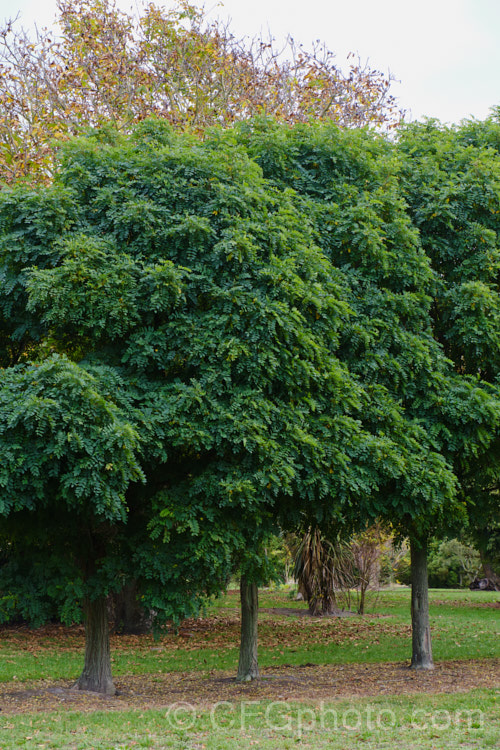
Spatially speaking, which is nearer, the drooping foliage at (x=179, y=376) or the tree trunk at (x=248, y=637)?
the drooping foliage at (x=179, y=376)

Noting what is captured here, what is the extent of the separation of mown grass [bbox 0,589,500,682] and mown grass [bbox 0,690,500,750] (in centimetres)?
475

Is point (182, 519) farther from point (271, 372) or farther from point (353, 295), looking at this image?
point (353, 295)

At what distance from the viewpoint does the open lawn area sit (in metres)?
7.61

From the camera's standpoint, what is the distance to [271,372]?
350 inches

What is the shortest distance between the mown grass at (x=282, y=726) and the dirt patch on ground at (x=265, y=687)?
2.20 feet

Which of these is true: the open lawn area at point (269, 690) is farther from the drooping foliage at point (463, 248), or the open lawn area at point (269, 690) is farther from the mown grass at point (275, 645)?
the drooping foliage at point (463, 248)

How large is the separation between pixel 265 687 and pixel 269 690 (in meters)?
0.25

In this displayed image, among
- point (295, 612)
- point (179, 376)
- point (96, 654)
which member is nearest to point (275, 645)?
point (295, 612)

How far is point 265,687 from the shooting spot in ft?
36.2

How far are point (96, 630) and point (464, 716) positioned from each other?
5.59 meters

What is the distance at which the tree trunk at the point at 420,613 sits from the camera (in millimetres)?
12484

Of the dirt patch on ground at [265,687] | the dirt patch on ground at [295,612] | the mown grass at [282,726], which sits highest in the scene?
the mown grass at [282,726]

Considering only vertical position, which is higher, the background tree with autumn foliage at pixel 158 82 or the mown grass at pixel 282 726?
the background tree with autumn foliage at pixel 158 82

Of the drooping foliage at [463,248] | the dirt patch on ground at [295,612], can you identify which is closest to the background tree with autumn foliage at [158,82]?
the drooping foliage at [463,248]
